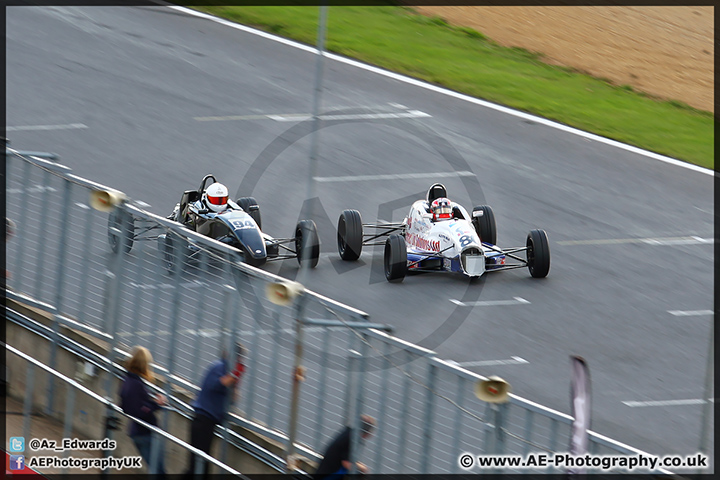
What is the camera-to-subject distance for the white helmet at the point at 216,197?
16234 mm

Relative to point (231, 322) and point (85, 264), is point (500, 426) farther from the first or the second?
point (85, 264)

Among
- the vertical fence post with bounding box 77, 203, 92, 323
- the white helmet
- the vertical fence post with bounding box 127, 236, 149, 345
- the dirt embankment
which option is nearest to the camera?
the vertical fence post with bounding box 127, 236, 149, 345

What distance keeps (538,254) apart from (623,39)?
17.2m

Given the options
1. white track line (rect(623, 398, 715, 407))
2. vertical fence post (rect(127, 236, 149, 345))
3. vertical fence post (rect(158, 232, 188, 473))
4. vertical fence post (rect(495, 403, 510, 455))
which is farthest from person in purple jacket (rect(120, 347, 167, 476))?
white track line (rect(623, 398, 715, 407))

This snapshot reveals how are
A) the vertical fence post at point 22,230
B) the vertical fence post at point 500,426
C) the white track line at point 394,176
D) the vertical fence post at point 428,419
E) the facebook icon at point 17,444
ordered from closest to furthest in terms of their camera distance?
the vertical fence post at point 500,426 < the vertical fence post at point 428,419 < the facebook icon at point 17,444 < the vertical fence post at point 22,230 < the white track line at point 394,176

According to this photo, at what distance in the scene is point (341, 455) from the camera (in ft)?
28.3

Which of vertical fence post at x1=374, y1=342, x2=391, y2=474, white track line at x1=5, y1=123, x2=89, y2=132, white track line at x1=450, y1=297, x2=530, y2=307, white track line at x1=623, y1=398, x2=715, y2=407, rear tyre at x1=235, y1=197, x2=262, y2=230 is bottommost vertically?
white track line at x1=623, y1=398, x2=715, y2=407

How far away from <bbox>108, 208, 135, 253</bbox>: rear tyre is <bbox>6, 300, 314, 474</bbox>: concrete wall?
1.19 metres

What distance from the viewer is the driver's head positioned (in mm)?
16797

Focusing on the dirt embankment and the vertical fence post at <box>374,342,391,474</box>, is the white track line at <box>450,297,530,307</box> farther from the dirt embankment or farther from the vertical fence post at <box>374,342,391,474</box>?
the dirt embankment

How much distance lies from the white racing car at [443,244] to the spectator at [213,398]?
7056mm

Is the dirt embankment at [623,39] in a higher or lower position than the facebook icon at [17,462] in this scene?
higher

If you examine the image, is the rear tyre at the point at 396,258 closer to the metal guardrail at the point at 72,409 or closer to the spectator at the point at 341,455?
the metal guardrail at the point at 72,409

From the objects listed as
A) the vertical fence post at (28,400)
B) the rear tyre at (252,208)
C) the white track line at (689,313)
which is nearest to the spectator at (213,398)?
the vertical fence post at (28,400)
